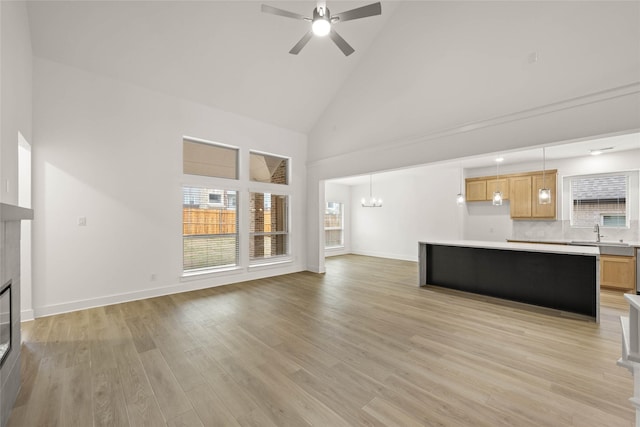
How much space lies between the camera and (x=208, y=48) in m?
4.39

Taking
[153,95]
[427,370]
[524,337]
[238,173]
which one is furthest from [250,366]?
[153,95]

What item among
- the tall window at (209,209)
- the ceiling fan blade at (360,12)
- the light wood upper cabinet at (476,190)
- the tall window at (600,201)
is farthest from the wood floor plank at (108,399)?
the tall window at (600,201)

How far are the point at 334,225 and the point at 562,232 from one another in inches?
260

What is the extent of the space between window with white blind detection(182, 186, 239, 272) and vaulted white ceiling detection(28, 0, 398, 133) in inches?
72.3

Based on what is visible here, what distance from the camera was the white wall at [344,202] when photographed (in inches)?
387

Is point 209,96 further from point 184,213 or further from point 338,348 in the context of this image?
point 338,348

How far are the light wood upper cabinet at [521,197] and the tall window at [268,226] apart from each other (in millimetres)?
5932

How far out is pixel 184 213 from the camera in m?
5.02

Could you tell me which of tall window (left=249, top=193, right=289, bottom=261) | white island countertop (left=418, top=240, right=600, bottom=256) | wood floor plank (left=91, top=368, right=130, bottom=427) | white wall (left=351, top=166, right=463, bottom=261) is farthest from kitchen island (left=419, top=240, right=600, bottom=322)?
wood floor plank (left=91, top=368, right=130, bottom=427)

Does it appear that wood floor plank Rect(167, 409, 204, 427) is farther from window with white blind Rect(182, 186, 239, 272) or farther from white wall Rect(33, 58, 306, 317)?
window with white blind Rect(182, 186, 239, 272)

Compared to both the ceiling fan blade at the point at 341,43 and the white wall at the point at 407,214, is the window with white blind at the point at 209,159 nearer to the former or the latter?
the ceiling fan blade at the point at 341,43

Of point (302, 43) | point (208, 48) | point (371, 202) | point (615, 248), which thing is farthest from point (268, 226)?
point (615, 248)

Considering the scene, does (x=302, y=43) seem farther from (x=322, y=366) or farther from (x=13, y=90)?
(x=322, y=366)

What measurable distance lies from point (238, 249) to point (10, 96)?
3.87 metres
